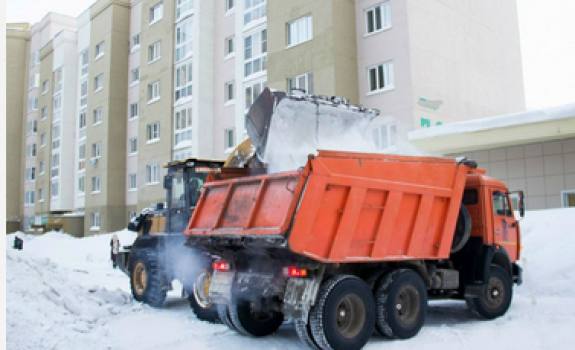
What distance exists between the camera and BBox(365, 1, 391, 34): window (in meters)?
20.9

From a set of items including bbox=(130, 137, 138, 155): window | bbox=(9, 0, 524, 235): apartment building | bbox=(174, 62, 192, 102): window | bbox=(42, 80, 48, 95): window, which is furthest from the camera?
bbox=(42, 80, 48, 95): window

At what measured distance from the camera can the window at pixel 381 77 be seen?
67.6 feet

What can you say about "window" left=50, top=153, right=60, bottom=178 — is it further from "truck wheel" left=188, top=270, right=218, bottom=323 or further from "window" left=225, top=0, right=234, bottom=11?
"truck wheel" left=188, top=270, right=218, bottom=323

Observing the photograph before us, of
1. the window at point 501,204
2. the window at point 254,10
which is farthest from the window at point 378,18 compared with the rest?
the window at point 501,204

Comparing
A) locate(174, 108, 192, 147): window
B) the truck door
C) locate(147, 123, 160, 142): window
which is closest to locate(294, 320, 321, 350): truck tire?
the truck door

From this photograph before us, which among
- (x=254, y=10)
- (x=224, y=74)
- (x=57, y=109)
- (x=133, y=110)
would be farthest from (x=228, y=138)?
(x=57, y=109)

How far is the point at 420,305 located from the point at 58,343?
4971 millimetres

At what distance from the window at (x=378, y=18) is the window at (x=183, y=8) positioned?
1159 centimetres

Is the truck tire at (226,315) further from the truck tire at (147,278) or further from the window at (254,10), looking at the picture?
the window at (254,10)

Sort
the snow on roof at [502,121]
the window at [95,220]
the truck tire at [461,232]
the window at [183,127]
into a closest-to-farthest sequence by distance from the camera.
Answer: the truck tire at [461,232], the snow on roof at [502,121], the window at [183,127], the window at [95,220]

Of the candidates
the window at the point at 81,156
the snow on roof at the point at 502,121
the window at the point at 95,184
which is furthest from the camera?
the window at the point at 81,156

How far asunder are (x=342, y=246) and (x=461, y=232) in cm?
285

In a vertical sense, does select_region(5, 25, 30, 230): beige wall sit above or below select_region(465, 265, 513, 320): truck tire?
above

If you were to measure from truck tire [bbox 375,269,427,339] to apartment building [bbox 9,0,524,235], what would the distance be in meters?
3.09
